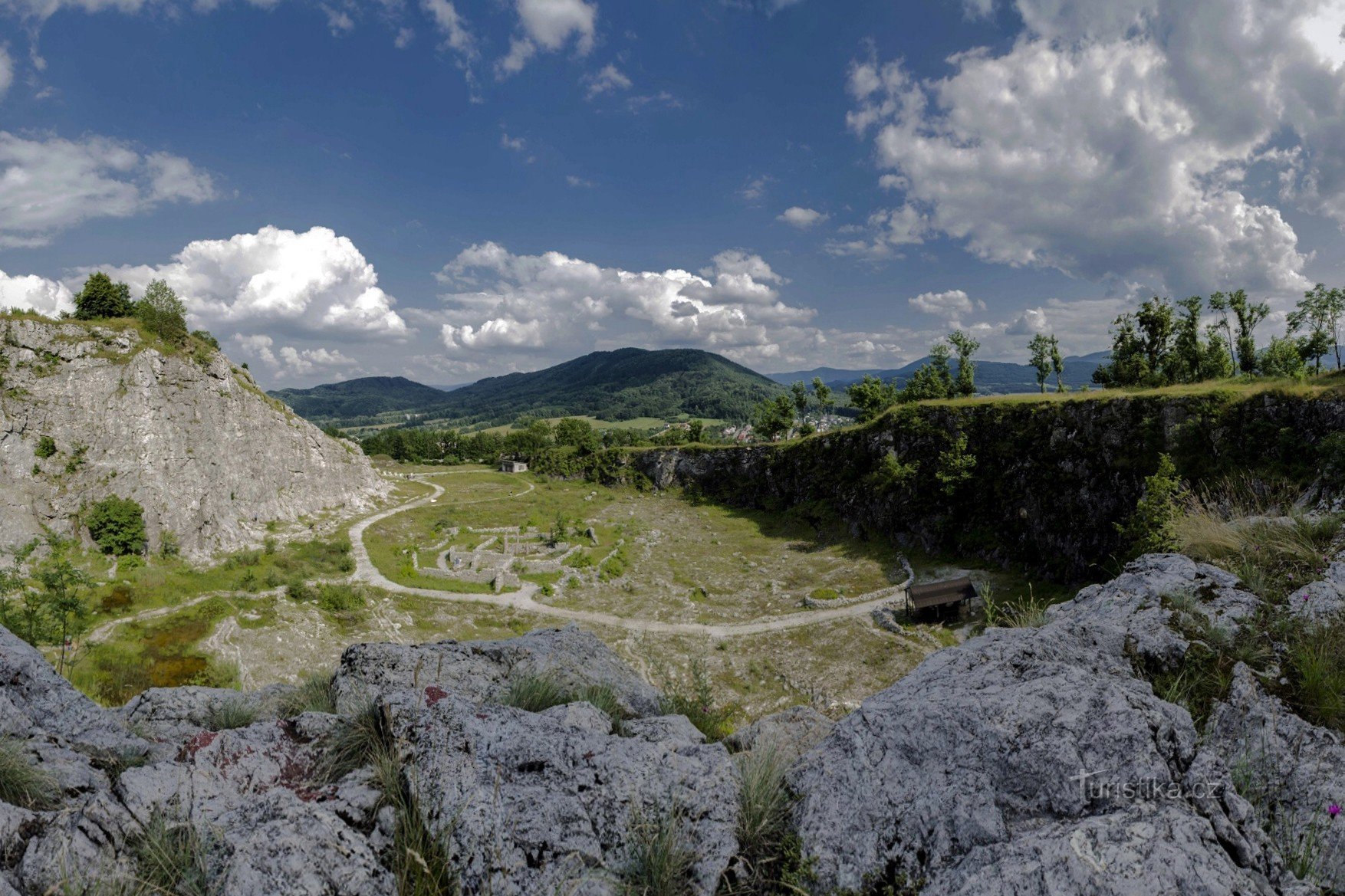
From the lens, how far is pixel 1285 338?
49.4m

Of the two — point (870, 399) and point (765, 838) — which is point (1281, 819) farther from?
point (870, 399)

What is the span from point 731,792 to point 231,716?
6525 mm

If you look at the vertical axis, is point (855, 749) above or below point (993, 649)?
below

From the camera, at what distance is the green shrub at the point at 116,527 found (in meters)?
40.1

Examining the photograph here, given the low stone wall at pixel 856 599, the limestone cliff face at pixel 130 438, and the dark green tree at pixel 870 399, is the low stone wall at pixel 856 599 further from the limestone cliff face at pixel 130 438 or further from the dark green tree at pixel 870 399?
the limestone cliff face at pixel 130 438

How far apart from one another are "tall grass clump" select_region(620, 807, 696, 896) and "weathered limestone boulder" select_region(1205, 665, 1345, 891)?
405cm

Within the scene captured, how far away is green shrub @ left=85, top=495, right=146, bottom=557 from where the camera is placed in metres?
40.1

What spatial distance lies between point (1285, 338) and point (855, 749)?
237 feet

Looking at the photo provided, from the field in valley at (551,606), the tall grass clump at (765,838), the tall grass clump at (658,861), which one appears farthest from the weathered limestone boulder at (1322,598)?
the field in valley at (551,606)

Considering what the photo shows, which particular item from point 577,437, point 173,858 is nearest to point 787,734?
point 173,858

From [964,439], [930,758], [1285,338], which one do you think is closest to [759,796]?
[930,758]

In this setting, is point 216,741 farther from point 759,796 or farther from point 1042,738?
point 1042,738

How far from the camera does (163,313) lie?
5319cm

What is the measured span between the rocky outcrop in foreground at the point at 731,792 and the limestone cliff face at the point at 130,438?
52181mm
